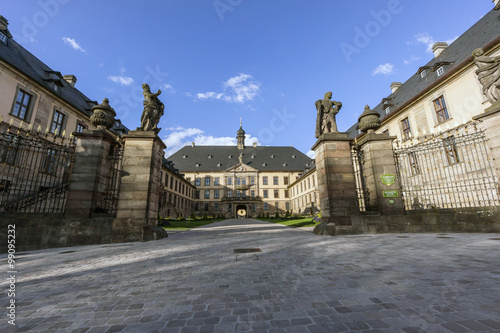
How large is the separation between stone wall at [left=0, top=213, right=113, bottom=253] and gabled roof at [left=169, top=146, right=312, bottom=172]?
→ 161 feet

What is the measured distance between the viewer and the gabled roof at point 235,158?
188 ft

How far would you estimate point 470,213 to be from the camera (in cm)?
841

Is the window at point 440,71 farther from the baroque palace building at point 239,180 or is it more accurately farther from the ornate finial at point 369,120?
the baroque palace building at point 239,180

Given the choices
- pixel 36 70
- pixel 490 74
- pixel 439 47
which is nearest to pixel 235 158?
pixel 36 70

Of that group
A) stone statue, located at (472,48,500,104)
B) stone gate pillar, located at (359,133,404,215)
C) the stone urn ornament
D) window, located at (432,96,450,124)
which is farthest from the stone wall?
window, located at (432,96,450,124)

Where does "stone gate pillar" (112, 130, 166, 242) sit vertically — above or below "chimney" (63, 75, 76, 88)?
below

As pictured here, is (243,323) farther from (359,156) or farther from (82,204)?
(359,156)

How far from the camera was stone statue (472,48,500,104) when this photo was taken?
8320 millimetres

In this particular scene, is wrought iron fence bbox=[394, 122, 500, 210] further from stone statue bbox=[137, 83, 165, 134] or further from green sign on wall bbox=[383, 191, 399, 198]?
stone statue bbox=[137, 83, 165, 134]

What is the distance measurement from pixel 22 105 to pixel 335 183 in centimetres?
2597

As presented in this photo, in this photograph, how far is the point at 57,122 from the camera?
21.6 metres

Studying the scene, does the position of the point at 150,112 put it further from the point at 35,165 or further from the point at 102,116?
the point at 35,165

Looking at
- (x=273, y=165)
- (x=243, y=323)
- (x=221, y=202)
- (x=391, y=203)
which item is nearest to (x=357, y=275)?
(x=243, y=323)

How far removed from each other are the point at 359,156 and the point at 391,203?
2.43 m
